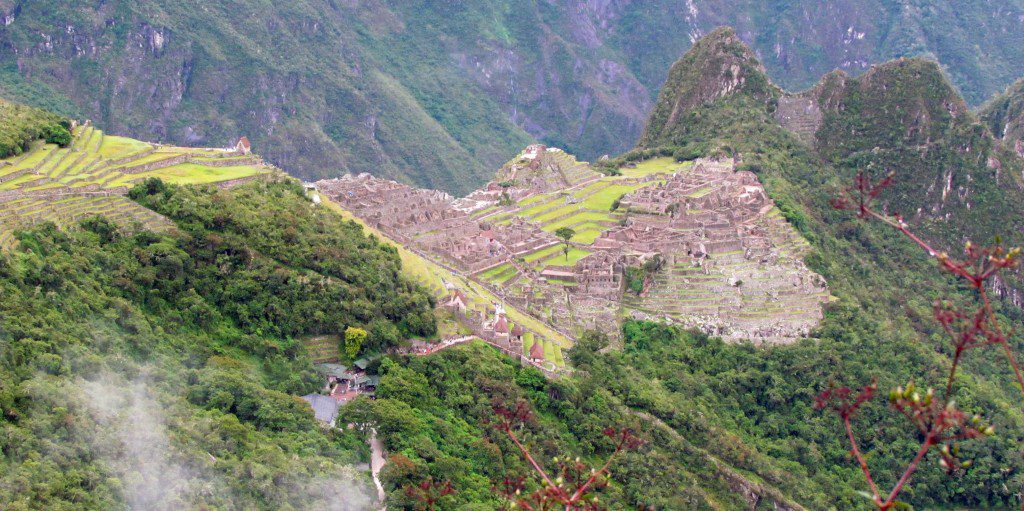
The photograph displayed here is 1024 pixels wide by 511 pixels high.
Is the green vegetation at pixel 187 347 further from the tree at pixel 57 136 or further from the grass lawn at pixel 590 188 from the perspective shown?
the grass lawn at pixel 590 188

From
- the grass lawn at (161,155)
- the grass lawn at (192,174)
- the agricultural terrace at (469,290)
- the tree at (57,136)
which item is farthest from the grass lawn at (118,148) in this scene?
the agricultural terrace at (469,290)

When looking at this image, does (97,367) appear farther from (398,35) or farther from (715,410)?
(398,35)

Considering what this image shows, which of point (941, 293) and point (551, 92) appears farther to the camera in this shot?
point (551, 92)

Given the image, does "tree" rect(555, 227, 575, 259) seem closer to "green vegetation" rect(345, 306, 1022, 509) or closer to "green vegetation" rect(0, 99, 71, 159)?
"green vegetation" rect(345, 306, 1022, 509)

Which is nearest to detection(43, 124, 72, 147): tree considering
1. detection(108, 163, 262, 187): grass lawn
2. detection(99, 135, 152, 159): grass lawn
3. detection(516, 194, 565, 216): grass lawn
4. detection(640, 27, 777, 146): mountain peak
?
detection(99, 135, 152, 159): grass lawn

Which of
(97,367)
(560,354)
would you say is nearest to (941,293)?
(560,354)

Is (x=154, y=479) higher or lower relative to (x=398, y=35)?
higher
